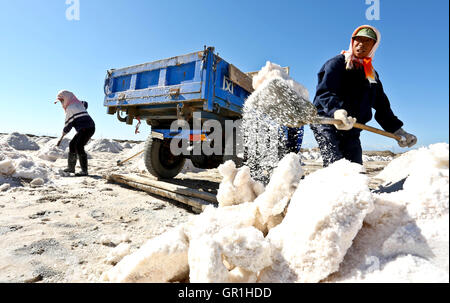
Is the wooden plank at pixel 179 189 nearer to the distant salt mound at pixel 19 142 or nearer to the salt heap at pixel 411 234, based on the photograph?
the salt heap at pixel 411 234

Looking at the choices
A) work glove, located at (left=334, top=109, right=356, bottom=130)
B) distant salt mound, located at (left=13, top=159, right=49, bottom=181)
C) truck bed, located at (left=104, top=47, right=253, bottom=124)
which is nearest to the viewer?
work glove, located at (left=334, top=109, right=356, bottom=130)

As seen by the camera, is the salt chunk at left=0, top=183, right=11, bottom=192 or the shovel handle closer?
the shovel handle

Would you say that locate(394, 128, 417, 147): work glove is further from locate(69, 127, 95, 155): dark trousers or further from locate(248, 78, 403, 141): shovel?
locate(69, 127, 95, 155): dark trousers

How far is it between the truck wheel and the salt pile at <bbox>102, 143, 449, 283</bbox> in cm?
405

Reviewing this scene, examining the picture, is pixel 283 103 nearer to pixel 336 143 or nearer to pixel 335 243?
pixel 336 143

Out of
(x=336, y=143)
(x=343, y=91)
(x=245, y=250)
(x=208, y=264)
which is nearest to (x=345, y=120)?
(x=336, y=143)

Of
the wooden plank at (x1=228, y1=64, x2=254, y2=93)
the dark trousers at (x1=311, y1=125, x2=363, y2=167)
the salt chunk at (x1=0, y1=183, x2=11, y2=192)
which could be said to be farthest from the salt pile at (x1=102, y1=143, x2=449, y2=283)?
the salt chunk at (x1=0, y1=183, x2=11, y2=192)

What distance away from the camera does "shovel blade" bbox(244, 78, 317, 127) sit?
189cm

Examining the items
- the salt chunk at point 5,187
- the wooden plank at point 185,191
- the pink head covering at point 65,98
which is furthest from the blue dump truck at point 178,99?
the salt chunk at point 5,187

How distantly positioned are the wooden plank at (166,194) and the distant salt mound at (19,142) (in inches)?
457

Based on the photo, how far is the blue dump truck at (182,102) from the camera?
4.04m

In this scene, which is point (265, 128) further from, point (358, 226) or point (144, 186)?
point (358, 226)

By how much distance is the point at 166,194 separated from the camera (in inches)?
139

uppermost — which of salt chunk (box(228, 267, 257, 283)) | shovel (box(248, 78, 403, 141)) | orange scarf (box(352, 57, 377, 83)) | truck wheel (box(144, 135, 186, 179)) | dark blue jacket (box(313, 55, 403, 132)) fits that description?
orange scarf (box(352, 57, 377, 83))
